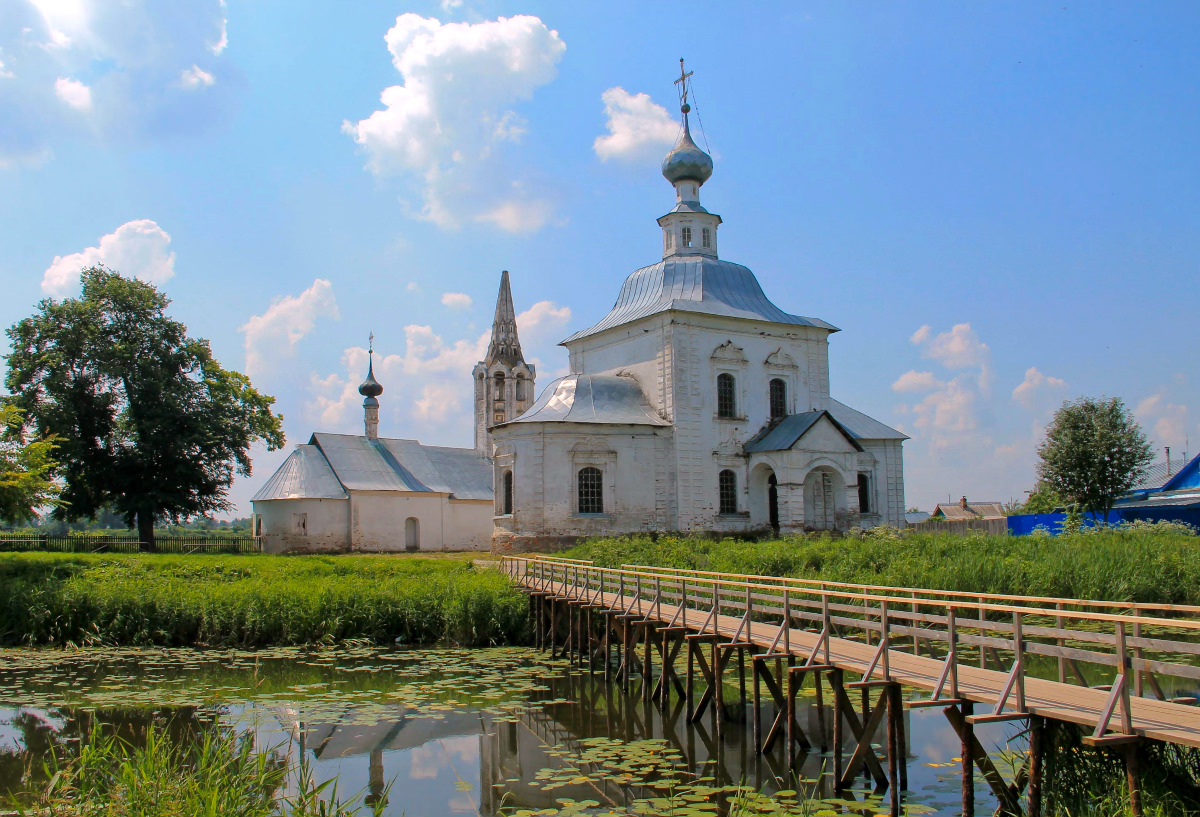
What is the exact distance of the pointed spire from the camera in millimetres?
45625

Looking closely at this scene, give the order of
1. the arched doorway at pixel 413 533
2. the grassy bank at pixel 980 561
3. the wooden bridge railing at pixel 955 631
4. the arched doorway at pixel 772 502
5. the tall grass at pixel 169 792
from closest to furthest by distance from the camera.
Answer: the tall grass at pixel 169 792 → the wooden bridge railing at pixel 955 631 → the grassy bank at pixel 980 561 → the arched doorway at pixel 772 502 → the arched doorway at pixel 413 533

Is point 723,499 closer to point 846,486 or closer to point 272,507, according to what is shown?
point 846,486

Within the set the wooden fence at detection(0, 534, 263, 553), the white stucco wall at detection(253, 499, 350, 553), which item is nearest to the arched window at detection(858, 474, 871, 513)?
the white stucco wall at detection(253, 499, 350, 553)

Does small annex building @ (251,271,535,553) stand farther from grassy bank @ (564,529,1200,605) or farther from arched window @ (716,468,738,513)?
grassy bank @ (564,529,1200,605)

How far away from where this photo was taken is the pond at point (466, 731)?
9000 millimetres

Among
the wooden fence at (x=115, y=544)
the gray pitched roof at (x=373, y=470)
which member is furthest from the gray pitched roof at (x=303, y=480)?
the wooden fence at (x=115, y=544)

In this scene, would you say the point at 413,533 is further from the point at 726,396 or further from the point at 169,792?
the point at 169,792

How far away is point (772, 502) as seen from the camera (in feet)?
105

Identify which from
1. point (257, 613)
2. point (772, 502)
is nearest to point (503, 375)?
point (772, 502)

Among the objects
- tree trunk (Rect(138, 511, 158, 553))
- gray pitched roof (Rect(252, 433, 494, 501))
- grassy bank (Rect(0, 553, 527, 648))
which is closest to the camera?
grassy bank (Rect(0, 553, 527, 648))

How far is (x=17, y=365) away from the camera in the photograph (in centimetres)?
3300

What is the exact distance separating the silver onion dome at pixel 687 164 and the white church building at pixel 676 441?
0.18 ft

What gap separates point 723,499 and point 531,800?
22.9 metres

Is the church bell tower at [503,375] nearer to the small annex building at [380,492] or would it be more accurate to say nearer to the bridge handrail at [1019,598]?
the small annex building at [380,492]
